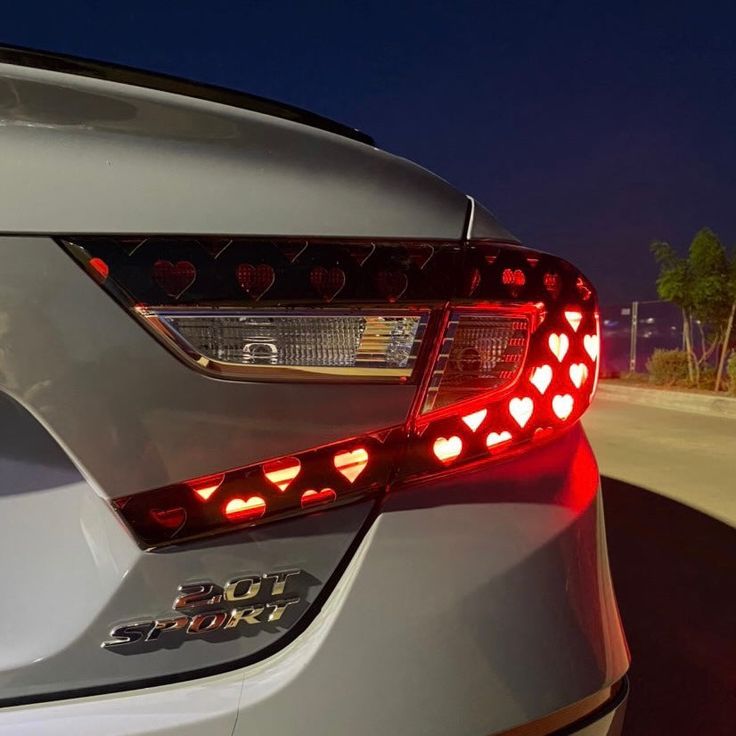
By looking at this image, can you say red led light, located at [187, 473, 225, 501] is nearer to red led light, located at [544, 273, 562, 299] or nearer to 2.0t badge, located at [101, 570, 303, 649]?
2.0t badge, located at [101, 570, 303, 649]

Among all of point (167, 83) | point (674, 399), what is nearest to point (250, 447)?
point (167, 83)

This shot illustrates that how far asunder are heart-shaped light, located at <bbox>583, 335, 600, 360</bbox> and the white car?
0.58 ft

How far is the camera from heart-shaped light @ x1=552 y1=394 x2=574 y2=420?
47.8 inches

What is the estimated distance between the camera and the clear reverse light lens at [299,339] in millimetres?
1018

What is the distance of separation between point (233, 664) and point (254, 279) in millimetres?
536

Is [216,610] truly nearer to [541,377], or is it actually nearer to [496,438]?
[496,438]

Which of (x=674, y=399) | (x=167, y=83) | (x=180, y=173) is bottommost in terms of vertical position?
(x=674, y=399)

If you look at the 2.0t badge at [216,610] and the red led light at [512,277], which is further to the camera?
the red led light at [512,277]

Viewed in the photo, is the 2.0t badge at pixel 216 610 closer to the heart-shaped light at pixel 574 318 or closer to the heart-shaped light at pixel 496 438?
the heart-shaped light at pixel 496 438

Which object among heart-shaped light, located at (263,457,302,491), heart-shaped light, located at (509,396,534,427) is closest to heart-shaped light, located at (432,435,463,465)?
heart-shaped light, located at (509,396,534,427)

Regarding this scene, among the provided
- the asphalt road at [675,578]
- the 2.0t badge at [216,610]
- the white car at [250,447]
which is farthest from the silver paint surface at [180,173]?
the asphalt road at [675,578]

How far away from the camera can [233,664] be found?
3.44 ft

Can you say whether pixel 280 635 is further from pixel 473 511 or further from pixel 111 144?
pixel 111 144

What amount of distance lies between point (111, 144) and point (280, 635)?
2.38 ft
